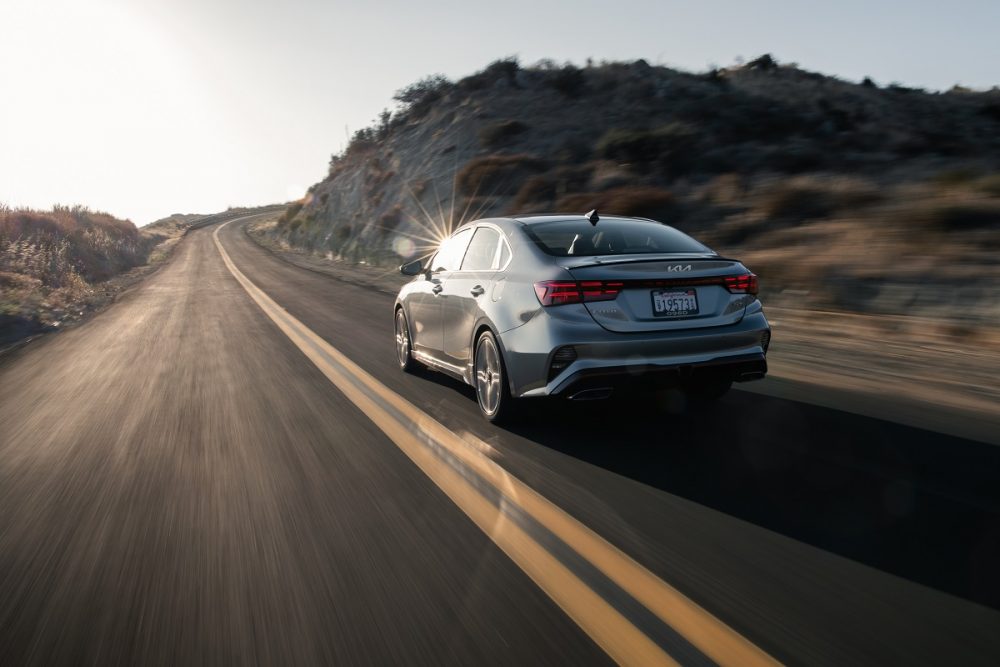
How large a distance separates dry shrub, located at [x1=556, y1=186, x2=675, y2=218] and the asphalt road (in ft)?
36.5

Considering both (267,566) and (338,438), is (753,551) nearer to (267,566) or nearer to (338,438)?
(267,566)

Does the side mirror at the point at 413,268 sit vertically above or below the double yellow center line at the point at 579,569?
above

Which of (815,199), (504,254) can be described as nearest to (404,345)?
(504,254)

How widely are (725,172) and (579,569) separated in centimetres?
1934

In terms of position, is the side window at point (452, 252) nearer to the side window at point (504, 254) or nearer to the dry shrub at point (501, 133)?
the side window at point (504, 254)

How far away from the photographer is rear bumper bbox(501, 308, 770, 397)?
5.12m

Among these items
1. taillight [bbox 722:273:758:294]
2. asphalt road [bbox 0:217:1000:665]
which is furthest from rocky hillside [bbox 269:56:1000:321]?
asphalt road [bbox 0:217:1000:665]

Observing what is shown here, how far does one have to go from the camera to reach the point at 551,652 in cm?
262

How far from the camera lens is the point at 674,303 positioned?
17.3 ft

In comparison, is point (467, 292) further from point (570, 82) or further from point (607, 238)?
point (570, 82)

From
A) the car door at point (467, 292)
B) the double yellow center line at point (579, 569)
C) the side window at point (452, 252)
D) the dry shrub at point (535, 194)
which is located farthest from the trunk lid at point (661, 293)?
the dry shrub at point (535, 194)

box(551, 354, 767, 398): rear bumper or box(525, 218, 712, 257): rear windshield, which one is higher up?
box(525, 218, 712, 257): rear windshield

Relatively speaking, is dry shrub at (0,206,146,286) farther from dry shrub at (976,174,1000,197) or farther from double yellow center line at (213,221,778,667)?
dry shrub at (976,174,1000,197)

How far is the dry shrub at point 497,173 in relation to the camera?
26.4 meters
